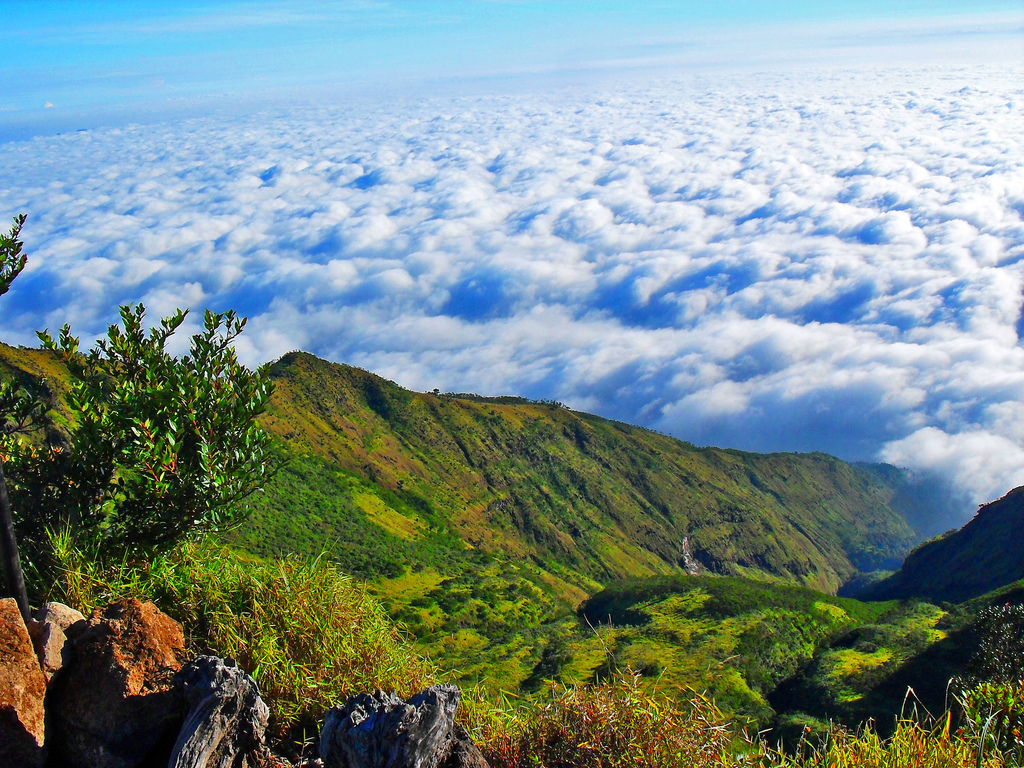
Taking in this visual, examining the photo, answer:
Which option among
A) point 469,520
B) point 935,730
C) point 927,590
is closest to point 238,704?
point 935,730

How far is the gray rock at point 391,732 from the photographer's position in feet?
18.2

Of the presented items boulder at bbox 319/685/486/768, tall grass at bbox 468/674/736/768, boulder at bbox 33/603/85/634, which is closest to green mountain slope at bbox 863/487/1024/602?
tall grass at bbox 468/674/736/768

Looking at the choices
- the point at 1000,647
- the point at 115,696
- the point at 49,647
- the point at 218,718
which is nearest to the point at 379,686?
the point at 218,718

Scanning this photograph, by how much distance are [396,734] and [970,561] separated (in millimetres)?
109851

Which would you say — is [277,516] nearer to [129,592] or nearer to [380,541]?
[380,541]

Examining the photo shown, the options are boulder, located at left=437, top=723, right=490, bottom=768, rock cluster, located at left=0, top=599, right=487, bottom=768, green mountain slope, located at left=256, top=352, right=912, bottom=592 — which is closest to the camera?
rock cluster, located at left=0, top=599, right=487, bottom=768

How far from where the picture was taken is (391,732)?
559 cm

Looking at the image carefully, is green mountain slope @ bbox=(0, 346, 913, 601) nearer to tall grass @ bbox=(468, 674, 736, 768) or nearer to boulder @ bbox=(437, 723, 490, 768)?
tall grass @ bbox=(468, 674, 736, 768)

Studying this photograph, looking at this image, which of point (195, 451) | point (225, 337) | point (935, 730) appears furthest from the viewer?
point (225, 337)

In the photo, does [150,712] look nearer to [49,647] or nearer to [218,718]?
[218,718]

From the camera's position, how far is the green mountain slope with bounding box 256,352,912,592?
96875 millimetres

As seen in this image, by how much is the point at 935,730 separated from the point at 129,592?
8.47 meters

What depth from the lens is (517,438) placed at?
126 metres

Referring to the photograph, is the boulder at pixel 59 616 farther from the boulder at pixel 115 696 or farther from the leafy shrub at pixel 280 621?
the leafy shrub at pixel 280 621
